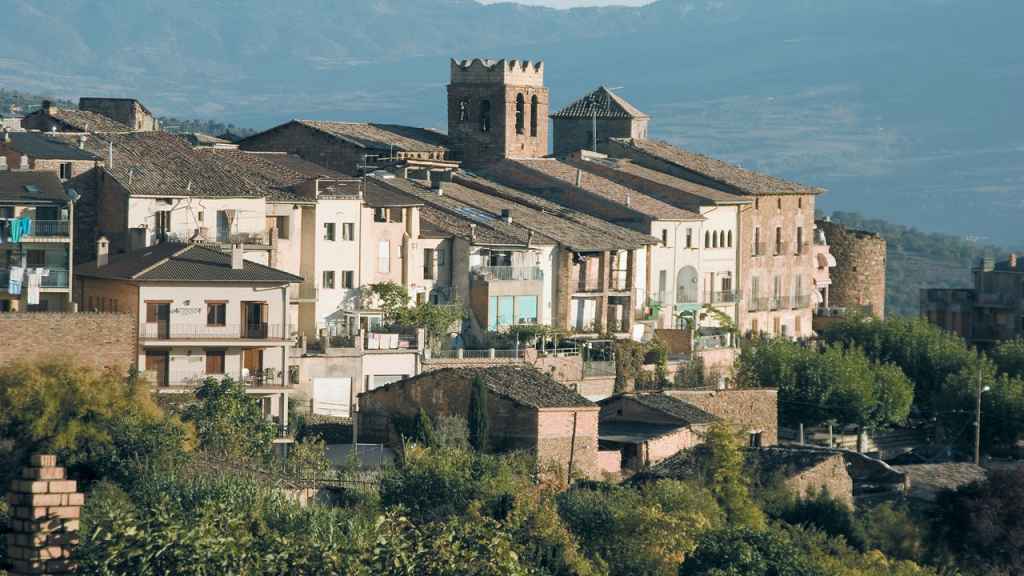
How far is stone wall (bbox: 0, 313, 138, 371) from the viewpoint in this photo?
49.8 metres

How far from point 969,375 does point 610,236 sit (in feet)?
33.5

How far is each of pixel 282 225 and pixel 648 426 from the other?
977cm

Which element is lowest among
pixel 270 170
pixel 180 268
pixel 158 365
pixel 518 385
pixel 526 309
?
pixel 518 385

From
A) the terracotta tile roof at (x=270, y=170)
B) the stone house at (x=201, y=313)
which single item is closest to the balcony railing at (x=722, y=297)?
the terracotta tile roof at (x=270, y=170)

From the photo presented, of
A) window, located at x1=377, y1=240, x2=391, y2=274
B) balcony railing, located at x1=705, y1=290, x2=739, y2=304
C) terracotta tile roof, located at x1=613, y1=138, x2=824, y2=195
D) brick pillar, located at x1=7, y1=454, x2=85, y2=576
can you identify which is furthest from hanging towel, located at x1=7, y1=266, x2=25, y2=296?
terracotta tile roof, located at x1=613, y1=138, x2=824, y2=195

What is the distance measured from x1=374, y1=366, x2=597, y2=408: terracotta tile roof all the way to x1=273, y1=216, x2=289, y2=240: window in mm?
7316

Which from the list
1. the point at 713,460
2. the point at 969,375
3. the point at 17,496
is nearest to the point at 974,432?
the point at 969,375

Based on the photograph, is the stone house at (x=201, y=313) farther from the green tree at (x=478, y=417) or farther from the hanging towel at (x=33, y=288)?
the green tree at (x=478, y=417)

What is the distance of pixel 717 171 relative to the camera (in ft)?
268

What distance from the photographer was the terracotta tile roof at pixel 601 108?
85.1 metres

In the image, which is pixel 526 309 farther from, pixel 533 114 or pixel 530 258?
pixel 533 114

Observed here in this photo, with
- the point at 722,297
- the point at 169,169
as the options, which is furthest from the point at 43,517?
the point at 722,297

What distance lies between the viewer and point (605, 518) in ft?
151

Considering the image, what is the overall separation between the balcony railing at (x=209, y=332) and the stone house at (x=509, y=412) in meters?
2.33
